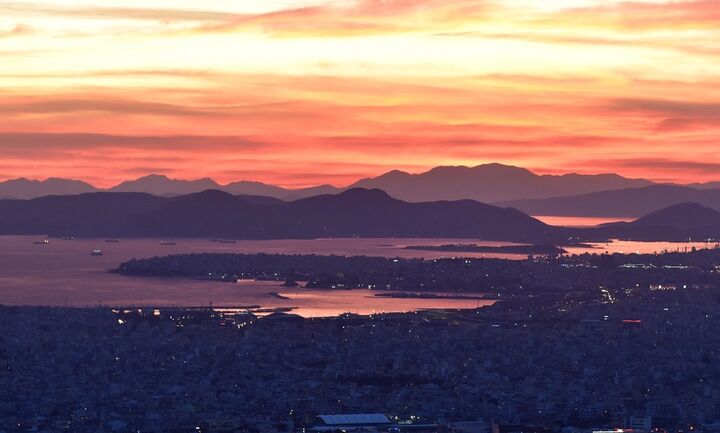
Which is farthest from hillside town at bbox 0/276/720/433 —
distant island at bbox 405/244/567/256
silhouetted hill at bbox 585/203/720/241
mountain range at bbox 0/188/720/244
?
mountain range at bbox 0/188/720/244

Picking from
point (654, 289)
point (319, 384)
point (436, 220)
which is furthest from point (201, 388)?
point (436, 220)

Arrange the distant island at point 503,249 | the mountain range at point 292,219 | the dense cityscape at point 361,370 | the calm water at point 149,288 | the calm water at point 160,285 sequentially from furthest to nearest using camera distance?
the mountain range at point 292,219 → the distant island at point 503,249 → the calm water at point 160,285 → the calm water at point 149,288 → the dense cityscape at point 361,370

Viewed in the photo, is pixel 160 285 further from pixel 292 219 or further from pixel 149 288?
pixel 292 219

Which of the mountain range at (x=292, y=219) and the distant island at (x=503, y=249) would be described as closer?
the distant island at (x=503, y=249)

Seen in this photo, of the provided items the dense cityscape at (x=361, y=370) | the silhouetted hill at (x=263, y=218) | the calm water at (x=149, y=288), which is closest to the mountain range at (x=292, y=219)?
the silhouetted hill at (x=263, y=218)

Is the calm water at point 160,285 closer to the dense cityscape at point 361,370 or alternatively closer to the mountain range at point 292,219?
the dense cityscape at point 361,370

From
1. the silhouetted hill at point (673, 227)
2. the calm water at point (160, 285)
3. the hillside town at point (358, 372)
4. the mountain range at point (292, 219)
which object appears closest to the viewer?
the hillside town at point (358, 372)

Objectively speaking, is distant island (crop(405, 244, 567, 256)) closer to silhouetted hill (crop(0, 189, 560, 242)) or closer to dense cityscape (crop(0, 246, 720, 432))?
silhouetted hill (crop(0, 189, 560, 242))

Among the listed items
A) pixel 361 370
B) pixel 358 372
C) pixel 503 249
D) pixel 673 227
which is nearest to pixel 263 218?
pixel 503 249
